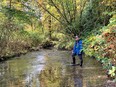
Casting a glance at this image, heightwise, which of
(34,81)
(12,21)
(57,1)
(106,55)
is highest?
(57,1)

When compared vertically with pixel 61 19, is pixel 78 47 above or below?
below

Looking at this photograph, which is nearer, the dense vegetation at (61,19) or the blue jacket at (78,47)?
the blue jacket at (78,47)

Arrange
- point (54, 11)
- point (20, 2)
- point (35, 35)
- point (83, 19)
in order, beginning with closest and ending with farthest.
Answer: point (20, 2) < point (83, 19) < point (54, 11) < point (35, 35)

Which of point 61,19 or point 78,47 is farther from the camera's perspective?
point 61,19

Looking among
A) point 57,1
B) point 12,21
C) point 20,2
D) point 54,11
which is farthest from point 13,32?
point 54,11

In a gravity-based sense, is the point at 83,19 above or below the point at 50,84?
above

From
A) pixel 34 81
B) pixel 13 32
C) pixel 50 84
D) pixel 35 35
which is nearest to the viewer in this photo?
pixel 50 84

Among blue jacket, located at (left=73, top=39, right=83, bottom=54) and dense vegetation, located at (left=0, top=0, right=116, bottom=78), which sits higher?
dense vegetation, located at (left=0, top=0, right=116, bottom=78)

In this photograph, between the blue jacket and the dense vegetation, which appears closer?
the blue jacket

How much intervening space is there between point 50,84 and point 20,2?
1247 cm

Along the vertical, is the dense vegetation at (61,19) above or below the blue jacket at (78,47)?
above

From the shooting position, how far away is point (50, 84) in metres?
→ 12.5

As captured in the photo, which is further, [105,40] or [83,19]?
[83,19]

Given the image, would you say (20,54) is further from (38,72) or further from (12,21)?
(38,72)
